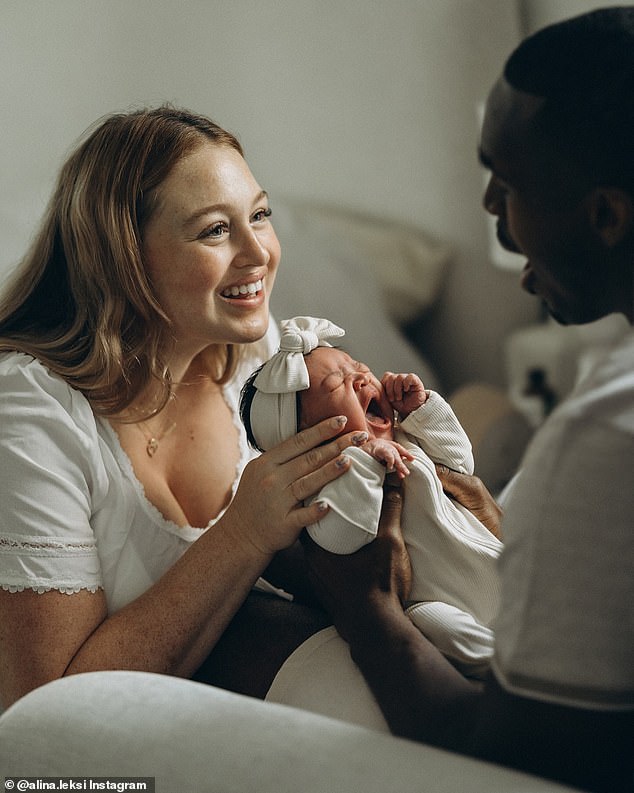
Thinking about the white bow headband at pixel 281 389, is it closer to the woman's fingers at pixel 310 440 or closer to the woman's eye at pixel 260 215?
the woman's fingers at pixel 310 440

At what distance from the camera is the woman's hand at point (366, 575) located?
3.93ft

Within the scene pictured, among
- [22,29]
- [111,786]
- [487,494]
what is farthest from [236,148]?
[22,29]

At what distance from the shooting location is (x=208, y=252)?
1.50 m

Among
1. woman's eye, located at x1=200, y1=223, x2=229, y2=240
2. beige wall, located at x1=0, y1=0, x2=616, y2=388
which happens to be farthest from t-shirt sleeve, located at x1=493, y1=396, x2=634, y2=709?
beige wall, located at x1=0, y1=0, x2=616, y2=388

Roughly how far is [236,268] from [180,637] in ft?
1.82

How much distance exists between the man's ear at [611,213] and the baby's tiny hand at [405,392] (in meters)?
0.53

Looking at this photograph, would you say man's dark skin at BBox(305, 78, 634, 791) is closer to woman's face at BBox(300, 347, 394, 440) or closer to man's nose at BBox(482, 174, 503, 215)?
man's nose at BBox(482, 174, 503, 215)

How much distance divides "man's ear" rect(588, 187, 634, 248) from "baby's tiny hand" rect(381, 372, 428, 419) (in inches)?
21.0

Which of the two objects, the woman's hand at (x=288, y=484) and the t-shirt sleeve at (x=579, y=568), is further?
the woman's hand at (x=288, y=484)

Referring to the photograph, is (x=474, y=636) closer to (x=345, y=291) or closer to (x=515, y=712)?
(x=515, y=712)

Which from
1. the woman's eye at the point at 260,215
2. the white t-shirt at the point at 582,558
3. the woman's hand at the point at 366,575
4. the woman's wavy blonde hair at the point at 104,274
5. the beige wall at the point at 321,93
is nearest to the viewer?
the white t-shirt at the point at 582,558

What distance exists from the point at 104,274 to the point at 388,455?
529 millimetres

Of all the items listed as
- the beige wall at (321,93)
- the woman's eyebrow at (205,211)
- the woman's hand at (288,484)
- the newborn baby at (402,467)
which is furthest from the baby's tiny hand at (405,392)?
the beige wall at (321,93)

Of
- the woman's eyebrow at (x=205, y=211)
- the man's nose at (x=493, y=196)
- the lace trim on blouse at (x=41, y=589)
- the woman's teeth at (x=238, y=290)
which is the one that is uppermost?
the man's nose at (x=493, y=196)
